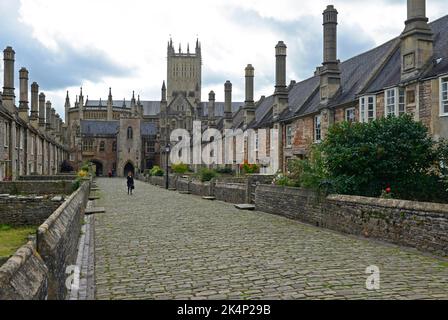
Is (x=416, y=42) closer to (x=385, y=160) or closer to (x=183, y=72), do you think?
(x=385, y=160)

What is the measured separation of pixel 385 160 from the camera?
15.3 meters

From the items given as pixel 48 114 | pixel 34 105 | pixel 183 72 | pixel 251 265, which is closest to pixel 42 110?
pixel 34 105

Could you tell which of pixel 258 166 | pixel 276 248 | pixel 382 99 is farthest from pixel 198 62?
pixel 276 248

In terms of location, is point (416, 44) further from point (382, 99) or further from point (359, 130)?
point (359, 130)

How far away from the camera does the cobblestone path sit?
708 centimetres

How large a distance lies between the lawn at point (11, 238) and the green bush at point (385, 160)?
37.4 ft

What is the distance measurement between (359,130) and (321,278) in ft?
30.1

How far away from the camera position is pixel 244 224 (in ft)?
53.0

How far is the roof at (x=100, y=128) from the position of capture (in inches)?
3799

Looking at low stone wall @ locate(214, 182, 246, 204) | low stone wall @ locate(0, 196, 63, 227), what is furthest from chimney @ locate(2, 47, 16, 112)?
low stone wall @ locate(214, 182, 246, 204)

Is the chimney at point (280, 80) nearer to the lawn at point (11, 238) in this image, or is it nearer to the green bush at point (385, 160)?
the green bush at point (385, 160)

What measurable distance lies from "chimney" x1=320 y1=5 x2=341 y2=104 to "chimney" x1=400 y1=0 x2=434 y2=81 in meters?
6.85

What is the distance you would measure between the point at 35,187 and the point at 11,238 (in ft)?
37.7

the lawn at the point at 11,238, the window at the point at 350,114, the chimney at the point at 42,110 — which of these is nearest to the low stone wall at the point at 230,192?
the window at the point at 350,114
